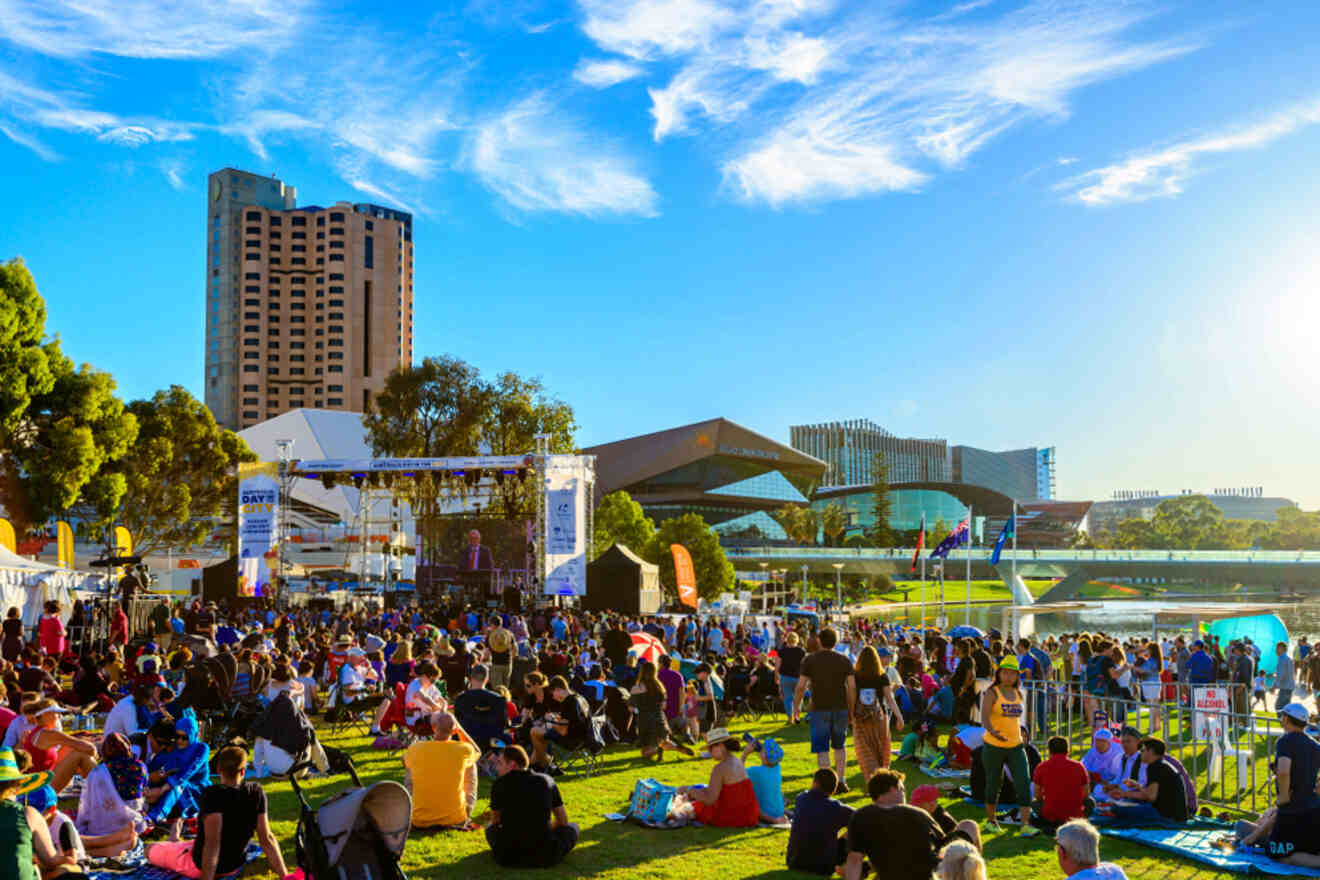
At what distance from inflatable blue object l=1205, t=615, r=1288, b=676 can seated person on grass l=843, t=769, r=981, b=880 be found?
14.7m

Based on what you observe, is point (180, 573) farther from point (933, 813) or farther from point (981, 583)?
point (981, 583)

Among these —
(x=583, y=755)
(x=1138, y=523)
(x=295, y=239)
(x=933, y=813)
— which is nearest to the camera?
(x=933, y=813)

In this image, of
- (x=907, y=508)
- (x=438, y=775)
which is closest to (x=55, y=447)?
(x=438, y=775)

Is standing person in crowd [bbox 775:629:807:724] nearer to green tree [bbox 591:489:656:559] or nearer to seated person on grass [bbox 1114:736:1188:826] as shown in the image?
seated person on grass [bbox 1114:736:1188:826]

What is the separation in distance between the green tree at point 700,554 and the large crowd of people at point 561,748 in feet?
112

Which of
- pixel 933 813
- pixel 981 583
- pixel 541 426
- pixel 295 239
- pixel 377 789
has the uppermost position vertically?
pixel 295 239

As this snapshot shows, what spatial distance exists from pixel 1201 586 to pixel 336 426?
236 ft

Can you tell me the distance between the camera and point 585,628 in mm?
20453

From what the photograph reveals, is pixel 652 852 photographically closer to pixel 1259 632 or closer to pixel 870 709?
pixel 870 709

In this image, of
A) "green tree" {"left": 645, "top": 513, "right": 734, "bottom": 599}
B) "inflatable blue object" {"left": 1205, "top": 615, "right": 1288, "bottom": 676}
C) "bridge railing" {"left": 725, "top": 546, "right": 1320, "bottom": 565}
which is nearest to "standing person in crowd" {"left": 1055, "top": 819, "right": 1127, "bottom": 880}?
"inflatable blue object" {"left": 1205, "top": 615, "right": 1288, "bottom": 676}

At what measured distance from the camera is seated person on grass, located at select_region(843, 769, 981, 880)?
441 cm

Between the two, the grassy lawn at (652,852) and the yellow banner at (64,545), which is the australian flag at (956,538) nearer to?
the grassy lawn at (652,852)

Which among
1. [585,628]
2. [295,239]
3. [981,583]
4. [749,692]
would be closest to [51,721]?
[749,692]

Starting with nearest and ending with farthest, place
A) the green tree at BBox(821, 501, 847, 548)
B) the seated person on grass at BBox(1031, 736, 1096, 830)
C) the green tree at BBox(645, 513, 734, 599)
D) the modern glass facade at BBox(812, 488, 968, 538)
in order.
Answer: the seated person on grass at BBox(1031, 736, 1096, 830) < the green tree at BBox(645, 513, 734, 599) < the green tree at BBox(821, 501, 847, 548) < the modern glass facade at BBox(812, 488, 968, 538)
